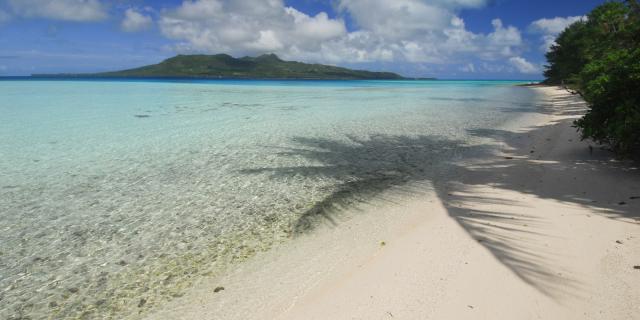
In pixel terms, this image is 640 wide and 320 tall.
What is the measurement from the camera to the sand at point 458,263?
3.37m

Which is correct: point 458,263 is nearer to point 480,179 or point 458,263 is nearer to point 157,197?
point 480,179

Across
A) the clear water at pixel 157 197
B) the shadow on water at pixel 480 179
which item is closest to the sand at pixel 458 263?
the shadow on water at pixel 480 179

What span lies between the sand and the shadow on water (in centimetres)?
3

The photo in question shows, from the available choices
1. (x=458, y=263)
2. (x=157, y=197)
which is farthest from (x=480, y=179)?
(x=157, y=197)

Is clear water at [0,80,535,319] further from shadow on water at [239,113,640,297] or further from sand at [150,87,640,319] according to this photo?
sand at [150,87,640,319]

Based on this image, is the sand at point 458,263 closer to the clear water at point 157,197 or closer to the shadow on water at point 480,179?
the shadow on water at point 480,179

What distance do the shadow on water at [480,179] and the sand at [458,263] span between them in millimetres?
32

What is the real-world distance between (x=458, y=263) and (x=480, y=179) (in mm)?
4372

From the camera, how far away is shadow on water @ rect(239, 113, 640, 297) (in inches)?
174

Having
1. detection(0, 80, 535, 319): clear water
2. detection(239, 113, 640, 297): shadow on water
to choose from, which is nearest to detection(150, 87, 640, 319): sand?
detection(239, 113, 640, 297): shadow on water

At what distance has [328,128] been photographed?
16.6 metres

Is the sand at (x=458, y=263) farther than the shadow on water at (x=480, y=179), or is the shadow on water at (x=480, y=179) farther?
the shadow on water at (x=480, y=179)

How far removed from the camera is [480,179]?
795 cm

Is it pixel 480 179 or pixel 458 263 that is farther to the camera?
pixel 480 179
